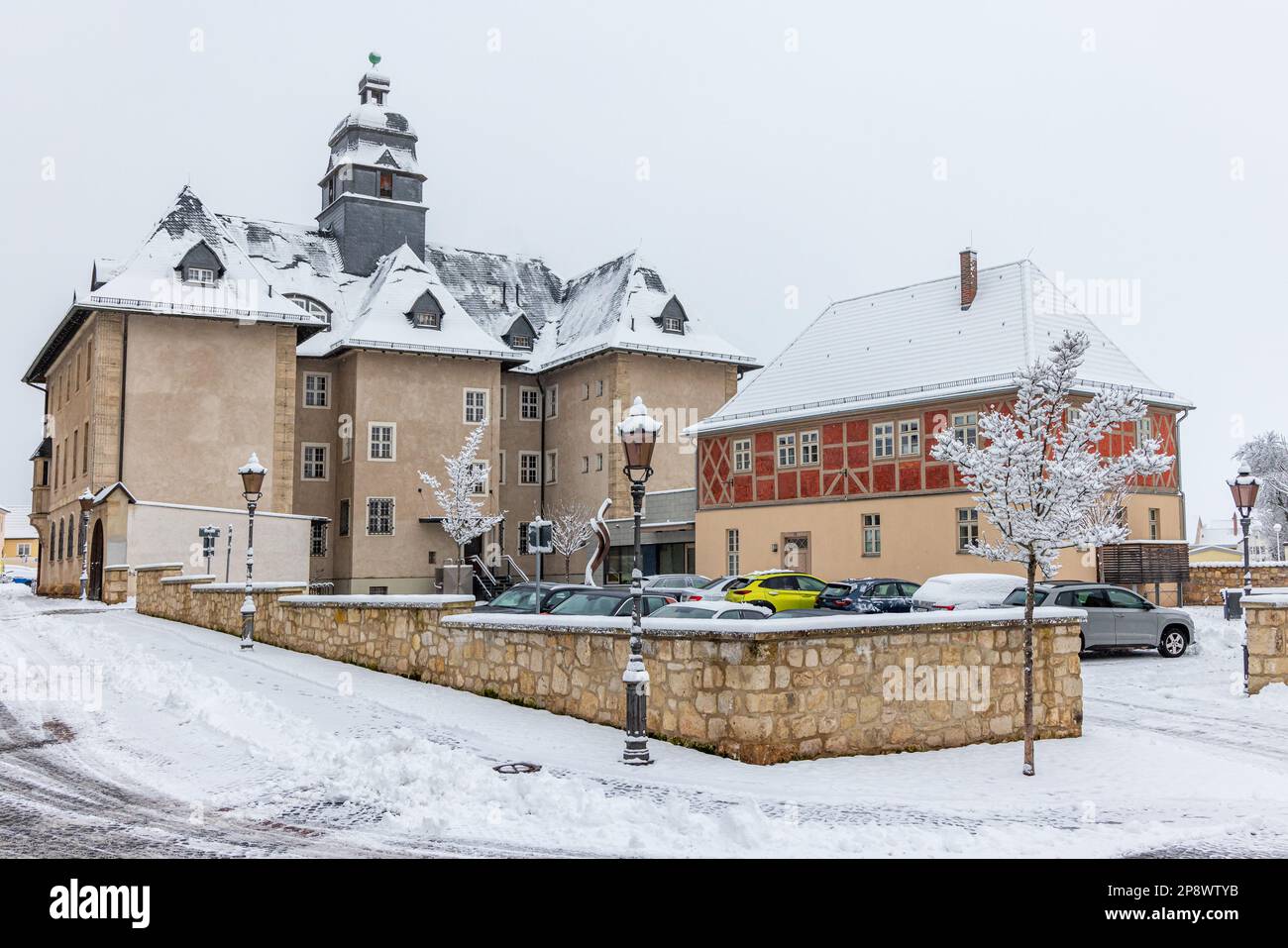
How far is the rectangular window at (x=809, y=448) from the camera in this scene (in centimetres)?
Answer: 3925

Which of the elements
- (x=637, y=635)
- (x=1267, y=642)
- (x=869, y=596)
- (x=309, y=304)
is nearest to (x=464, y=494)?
(x=309, y=304)

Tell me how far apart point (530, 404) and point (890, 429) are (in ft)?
68.0

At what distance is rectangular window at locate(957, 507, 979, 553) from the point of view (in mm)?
34469

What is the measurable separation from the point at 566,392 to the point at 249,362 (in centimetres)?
1452

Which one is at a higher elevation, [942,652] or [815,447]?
[815,447]

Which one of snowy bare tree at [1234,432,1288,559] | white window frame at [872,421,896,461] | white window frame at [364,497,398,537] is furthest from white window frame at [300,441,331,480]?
snowy bare tree at [1234,432,1288,559]

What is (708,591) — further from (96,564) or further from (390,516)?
(96,564)

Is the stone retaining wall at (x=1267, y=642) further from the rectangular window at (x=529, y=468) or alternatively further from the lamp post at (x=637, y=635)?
the rectangular window at (x=529, y=468)

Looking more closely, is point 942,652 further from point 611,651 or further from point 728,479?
point 728,479

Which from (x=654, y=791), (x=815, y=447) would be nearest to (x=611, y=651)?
(x=654, y=791)

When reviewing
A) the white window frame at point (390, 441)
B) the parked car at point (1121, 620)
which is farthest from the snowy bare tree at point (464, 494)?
the parked car at point (1121, 620)

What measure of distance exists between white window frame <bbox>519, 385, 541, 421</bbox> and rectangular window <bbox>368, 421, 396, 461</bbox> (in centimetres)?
813

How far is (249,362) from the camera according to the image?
4222 cm

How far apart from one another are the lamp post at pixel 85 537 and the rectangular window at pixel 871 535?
2422cm
